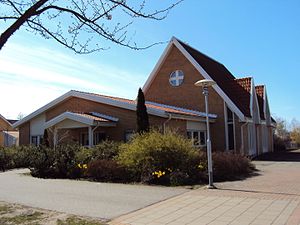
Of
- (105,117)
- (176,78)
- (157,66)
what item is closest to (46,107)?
(105,117)

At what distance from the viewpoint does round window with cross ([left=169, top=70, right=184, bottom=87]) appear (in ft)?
92.6

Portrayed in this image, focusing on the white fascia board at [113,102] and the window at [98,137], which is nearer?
the white fascia board at [113,102]

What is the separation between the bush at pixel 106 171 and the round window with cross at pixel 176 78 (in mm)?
13895

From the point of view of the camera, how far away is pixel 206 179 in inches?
545

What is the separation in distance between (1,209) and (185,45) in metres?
22.5

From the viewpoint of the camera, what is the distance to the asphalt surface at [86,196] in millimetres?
9148

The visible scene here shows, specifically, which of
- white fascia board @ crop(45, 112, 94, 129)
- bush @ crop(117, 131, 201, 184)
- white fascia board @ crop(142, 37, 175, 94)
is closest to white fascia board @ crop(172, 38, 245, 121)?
white fascia board @ crop(142, 37, 175, 94)

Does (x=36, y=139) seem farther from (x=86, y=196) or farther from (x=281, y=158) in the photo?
(x=86, y=196)

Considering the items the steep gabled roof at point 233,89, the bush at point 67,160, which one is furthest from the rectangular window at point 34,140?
the steep gabled roof at point 233,89

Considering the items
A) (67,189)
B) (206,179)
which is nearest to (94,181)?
(67,189)

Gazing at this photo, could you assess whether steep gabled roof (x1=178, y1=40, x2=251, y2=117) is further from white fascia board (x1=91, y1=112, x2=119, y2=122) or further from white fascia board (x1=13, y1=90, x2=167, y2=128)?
white fascia board (x1=91, y1=112, x2=119, y2=122)

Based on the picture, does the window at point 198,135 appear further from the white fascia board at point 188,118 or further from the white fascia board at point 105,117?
the white fascia board at point 105,117

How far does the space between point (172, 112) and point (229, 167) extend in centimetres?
725

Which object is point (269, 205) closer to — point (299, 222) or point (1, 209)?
Result: point (299, 222)
